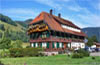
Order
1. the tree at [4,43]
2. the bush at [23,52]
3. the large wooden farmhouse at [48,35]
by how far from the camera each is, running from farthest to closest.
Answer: the tree at [4,43]
the large wooden farmhouse at [48,35]
the bush at [23,52]

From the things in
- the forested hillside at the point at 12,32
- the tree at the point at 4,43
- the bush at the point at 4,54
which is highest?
the forested hillside at the point at 12,32

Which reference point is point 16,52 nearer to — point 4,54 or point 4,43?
point 4,54

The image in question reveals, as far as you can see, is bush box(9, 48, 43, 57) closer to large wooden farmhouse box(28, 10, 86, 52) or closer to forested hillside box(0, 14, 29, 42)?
large wooden farmhouse box(28, 10, 86, 52)

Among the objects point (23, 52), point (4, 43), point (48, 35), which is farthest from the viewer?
point (4, 43)

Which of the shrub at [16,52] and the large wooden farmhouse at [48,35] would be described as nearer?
the shrub at [16,52]

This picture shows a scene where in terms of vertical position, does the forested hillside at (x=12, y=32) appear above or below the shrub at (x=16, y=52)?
above

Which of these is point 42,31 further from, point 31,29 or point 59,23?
point 59,23

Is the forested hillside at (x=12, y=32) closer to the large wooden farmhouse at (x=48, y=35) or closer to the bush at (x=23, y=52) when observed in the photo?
the large wooden farmhouse at (x=48, y=35)

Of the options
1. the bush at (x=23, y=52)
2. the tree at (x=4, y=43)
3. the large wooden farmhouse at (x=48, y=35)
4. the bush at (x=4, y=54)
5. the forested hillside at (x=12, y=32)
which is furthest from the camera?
the forested hillside at (x=12, y=32)

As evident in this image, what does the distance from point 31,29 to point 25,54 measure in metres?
15.4

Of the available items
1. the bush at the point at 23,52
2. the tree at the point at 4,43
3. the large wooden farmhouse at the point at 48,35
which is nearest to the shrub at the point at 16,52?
the bush at the point at 23,52

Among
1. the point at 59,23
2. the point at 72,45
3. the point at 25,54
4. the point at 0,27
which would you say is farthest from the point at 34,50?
the point at 0,27

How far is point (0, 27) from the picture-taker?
426ft

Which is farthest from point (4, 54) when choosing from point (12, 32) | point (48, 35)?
point (12, 32)
